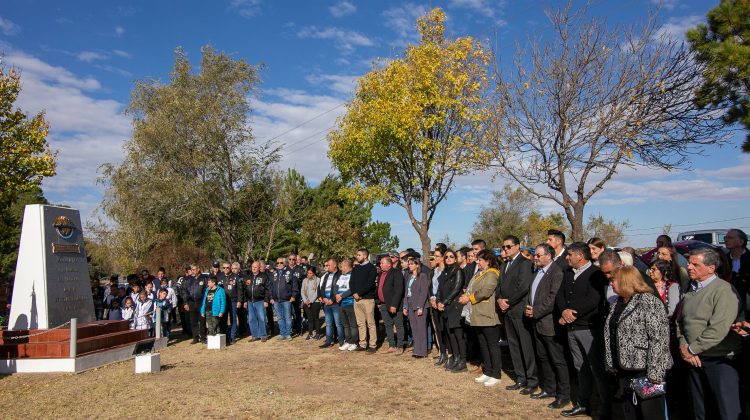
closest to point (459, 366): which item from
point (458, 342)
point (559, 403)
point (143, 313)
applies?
point (458, 342)

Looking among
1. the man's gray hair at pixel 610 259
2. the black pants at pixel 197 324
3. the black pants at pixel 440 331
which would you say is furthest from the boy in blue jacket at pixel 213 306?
the man's gray hair at pixel 610 259

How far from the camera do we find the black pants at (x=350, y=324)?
439 inches

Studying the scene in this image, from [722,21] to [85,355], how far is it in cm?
1395

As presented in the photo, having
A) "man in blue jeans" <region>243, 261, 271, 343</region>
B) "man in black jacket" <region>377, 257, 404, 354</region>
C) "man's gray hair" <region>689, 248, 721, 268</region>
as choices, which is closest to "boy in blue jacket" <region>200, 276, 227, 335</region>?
"man in blue jeans" <region>243, 261, 271, 343</region>

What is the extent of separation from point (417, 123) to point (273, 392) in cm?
1197

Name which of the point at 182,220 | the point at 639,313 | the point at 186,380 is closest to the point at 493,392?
the point at 639,313

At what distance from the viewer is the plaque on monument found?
33.5 feet

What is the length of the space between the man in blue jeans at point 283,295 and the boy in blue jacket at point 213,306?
3.84 ft

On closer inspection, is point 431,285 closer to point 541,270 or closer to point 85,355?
point 541,270

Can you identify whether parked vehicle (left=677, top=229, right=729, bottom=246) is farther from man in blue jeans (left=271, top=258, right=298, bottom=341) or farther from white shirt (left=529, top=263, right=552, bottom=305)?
white shirt (left=529, top=263, right=552, bottom=305)

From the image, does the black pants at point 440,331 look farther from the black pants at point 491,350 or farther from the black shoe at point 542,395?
the black shoe at point 542,395

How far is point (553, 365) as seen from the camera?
653 cm

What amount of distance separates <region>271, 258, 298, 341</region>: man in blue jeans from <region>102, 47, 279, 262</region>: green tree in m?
10.9

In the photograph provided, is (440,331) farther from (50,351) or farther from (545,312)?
(50,351)
